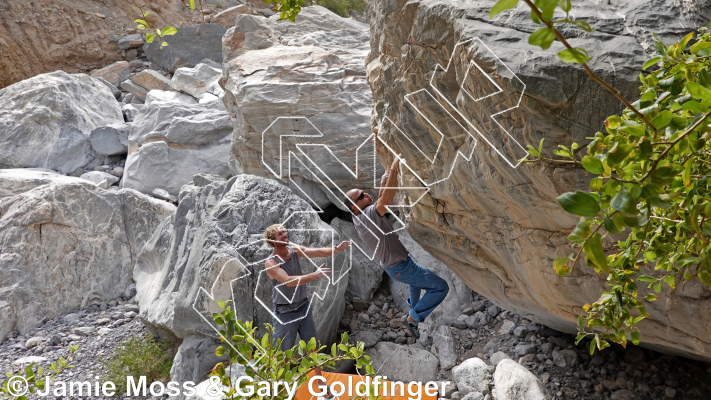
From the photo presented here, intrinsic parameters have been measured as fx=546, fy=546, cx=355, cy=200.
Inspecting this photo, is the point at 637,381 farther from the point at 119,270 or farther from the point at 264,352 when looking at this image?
the point at 119,270

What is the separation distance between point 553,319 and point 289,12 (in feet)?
10.7

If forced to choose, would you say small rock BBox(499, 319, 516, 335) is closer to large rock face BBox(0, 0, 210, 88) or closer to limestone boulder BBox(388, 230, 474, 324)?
limestone boulder BBox(388, 230, 474, 324)

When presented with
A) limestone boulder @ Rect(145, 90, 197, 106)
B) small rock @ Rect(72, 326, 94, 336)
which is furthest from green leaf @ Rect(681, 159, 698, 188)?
limestone boulder @ Rect(145, 90, 197, 106)

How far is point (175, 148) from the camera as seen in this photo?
8.39 meters

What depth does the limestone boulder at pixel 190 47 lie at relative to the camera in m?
12.4

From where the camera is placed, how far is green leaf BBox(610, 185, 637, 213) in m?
0.80

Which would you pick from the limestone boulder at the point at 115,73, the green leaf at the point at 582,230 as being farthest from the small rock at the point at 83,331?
the limestone boulder at the point at 115,73

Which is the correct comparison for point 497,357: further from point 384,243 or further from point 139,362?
point 139,362

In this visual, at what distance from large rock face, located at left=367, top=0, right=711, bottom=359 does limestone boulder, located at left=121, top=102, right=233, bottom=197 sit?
16.7 feet

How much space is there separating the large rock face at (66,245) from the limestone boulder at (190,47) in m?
6.64

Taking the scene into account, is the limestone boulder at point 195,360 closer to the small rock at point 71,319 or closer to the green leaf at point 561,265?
the small rock at point 71,319

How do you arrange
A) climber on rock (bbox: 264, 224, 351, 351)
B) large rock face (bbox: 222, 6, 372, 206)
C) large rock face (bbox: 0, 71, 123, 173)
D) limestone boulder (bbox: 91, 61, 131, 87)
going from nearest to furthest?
climber on rock (bbox: 264, 224, 351, 351) → large rock face (bbox: 222, 6, 372, 206) → large rock face (bbox: 0, 71, 123, 173) → limestone boulder (bbox: 91, 61, 131, 87)

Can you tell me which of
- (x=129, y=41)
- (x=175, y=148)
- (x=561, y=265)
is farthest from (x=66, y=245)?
(x=129, y=41)

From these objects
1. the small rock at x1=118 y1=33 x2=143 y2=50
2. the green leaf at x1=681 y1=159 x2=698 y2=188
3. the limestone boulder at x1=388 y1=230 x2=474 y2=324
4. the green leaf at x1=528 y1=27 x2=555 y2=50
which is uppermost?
the green leaf at x1=528 y1=27 x2=555 y2=50
